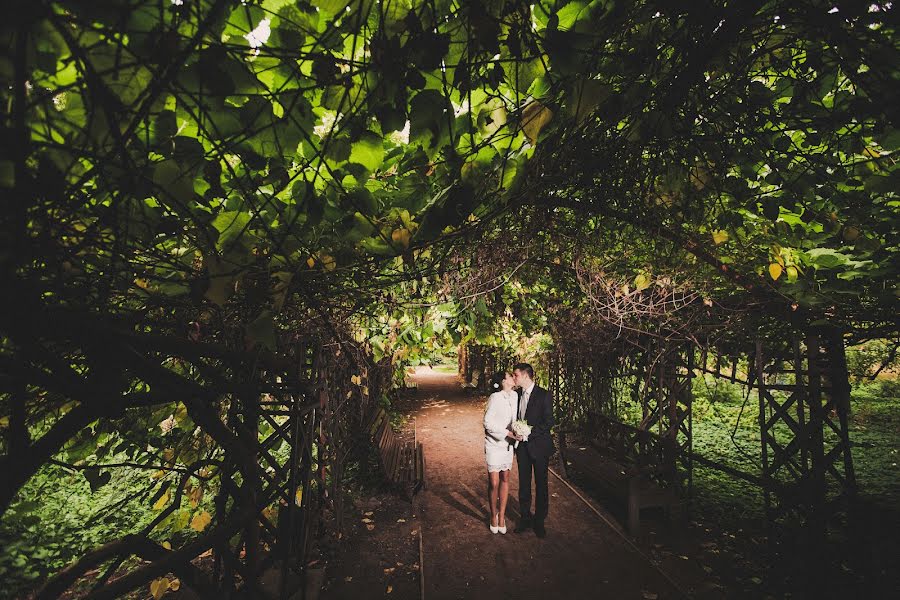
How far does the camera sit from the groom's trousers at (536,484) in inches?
221

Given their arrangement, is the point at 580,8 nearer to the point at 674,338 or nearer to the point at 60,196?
the point at 60,196

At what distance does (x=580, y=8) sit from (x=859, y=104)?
140 centimetres

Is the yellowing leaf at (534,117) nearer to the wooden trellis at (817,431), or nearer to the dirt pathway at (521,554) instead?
the wooden trellis at (817,431)

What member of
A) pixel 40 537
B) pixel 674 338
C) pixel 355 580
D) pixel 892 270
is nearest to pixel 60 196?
pixel 892 270

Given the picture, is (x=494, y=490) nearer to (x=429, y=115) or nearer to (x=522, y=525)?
(x=522, y=525)

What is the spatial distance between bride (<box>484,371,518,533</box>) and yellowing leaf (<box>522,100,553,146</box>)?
481 cm

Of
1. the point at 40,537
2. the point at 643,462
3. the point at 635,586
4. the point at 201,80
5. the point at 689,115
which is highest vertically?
the point at 689,115

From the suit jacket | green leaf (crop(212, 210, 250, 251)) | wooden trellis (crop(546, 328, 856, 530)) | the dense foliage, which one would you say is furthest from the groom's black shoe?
green leaf (crop(212, 210, 250, 251))

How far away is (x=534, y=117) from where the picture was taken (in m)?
1.35

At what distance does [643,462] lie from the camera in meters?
6.75

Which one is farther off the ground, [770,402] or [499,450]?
[770,402]

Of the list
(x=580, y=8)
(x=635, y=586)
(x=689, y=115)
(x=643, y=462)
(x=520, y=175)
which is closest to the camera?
(x=580, y=8)

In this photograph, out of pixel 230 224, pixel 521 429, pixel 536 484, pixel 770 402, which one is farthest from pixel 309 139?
pixel 770 402

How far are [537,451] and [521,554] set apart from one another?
1354 millimetres
